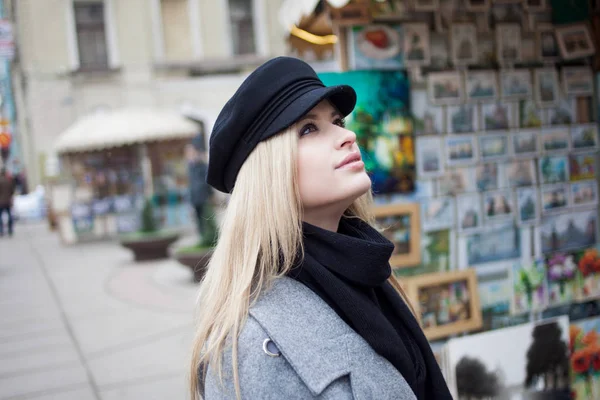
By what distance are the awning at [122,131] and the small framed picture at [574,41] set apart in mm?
10525

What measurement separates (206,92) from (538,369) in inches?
570

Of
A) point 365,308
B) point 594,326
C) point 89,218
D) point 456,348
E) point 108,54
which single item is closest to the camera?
point 365,308

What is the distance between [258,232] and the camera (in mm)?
1281

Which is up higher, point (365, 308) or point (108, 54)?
point (108, 54)

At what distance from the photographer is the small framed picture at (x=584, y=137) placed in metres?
2.76

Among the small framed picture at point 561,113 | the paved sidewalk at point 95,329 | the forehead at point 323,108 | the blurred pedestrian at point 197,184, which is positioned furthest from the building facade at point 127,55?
the forehead at point 323,108

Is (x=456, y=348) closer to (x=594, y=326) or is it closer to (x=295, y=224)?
(x=594, y=326)

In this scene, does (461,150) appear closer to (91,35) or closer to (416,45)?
(416,45)

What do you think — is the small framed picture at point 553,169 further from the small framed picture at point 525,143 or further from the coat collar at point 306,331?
the coat collar at point 306,331

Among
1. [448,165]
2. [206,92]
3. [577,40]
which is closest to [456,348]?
[448,165]

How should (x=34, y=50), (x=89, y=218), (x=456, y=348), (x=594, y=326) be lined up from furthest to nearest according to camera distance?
(x=34, y=50), (x=89, y=218), (x=594, y=326), (x=456, y=348)

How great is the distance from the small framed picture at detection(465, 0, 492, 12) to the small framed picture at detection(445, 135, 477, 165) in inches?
22.1

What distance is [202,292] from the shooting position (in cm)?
150

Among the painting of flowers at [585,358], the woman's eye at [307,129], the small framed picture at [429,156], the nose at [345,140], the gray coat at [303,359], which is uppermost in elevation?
the woman's eye at [307,129]
